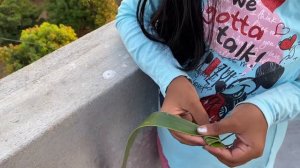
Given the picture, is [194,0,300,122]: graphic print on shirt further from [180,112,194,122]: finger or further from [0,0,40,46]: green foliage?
[0,0,40,46]: green foliage

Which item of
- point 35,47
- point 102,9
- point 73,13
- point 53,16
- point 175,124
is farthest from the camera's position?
point 53,16

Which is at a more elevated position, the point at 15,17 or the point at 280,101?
the point at 280,101

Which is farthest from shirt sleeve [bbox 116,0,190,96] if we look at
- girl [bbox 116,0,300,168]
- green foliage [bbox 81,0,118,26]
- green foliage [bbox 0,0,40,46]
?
green foliage [bbox 0,0,40,46]

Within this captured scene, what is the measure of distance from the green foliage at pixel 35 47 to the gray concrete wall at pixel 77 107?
2983 mm

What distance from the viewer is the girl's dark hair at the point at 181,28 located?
0.72 meters

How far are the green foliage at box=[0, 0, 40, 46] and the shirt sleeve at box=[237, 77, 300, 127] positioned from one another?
14.0 feet

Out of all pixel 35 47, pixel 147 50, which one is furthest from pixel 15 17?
pixel 147 50

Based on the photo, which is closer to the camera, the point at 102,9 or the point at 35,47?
the point at 35,47

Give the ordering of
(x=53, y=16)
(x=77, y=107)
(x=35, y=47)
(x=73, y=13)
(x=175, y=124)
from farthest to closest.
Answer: (x=53, y=16), (x=73, y=13), (x=35, y=47), (x=77, y=107), (x=175, y=124)

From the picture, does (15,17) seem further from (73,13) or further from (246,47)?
(246,47)

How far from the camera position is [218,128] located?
62cm

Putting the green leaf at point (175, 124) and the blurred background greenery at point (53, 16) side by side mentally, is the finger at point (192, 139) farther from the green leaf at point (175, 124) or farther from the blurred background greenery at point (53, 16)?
the blurred background greenery at point (53, 16)

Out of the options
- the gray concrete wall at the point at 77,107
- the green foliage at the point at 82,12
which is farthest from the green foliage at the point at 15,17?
the gray concrete wall at the point at 77,107

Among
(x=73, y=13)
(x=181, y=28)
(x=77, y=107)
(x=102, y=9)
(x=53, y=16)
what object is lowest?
(x=53, y=16)
